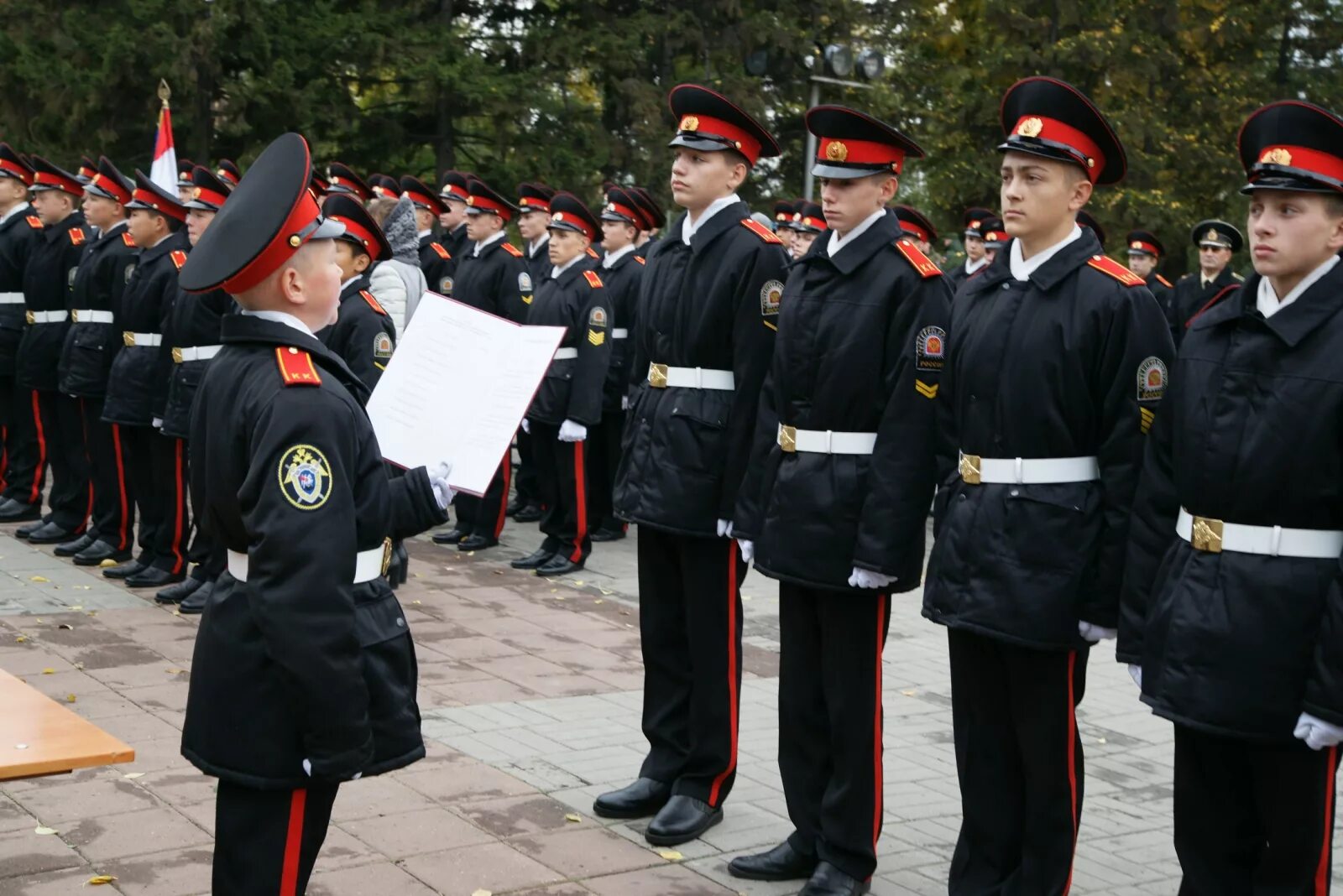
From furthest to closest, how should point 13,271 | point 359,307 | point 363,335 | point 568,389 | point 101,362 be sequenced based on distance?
1. point 13,271
2. point 568,389
3. point 101,362
4. point 359,307
5. point 363,335

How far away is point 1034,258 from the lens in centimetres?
471

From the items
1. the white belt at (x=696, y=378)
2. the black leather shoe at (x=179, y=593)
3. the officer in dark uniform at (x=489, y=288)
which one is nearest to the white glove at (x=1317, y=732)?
the white belt at (x=696, y=378)

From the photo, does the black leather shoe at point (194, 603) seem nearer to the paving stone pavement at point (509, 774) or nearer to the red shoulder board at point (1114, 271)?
the paving stone pavement at point (509, 774)

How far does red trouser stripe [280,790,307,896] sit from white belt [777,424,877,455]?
2.13m

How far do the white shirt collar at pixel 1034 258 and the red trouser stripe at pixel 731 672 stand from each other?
1658mm

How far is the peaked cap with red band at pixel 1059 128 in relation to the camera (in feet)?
15.3

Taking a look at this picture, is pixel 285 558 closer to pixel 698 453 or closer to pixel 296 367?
pixel 296 367

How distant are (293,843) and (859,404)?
2283mm

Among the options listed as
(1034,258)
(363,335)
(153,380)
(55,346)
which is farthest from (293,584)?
(55,346)

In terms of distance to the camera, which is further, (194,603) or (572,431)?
(572,431)

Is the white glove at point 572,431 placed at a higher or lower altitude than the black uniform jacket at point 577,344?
lower

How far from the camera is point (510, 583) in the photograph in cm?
1070

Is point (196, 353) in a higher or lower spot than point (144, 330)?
lower

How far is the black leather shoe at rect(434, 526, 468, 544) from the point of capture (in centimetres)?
1212
